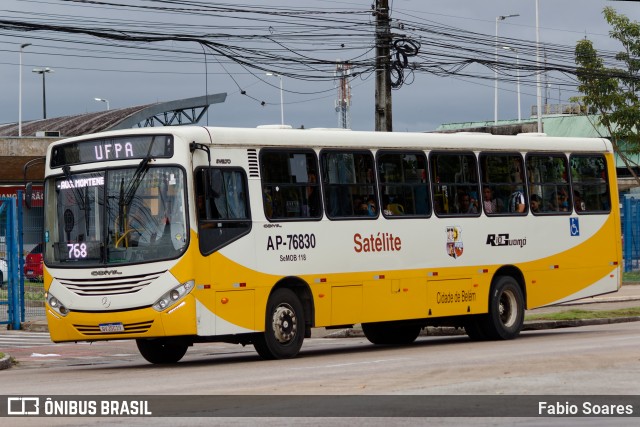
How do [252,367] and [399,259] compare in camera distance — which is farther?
[399,259]

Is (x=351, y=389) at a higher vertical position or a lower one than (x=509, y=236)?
lower

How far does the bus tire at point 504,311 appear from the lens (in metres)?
23.4

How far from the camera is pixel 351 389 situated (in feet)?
46.6

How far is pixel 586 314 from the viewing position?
29.4 m

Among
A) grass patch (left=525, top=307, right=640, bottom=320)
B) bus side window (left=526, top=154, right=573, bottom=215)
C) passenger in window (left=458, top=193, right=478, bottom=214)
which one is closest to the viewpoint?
passenger in window (left=458, top=193, right=478, bottom=214)

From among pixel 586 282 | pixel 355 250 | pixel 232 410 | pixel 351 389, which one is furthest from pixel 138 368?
pixel 586 282

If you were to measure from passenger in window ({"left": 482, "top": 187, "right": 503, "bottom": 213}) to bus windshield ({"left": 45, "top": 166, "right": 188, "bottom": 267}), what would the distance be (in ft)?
22.0

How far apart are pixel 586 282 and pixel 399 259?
17.0ft

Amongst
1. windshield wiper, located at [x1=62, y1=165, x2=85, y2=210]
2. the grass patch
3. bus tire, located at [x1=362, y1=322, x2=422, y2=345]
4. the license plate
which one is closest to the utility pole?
the grass patch

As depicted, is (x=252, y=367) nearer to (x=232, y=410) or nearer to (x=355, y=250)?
(x=355, y=250)

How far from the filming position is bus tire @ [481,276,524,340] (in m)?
23.4

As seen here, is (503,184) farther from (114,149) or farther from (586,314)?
(114,149)

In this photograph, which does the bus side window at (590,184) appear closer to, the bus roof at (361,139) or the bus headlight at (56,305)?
the bus roof at (361,139)

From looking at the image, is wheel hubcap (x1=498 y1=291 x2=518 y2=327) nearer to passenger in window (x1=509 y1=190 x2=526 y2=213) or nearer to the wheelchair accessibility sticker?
passenger in window (x1=509 y1=190 x2=526 y2=213)
